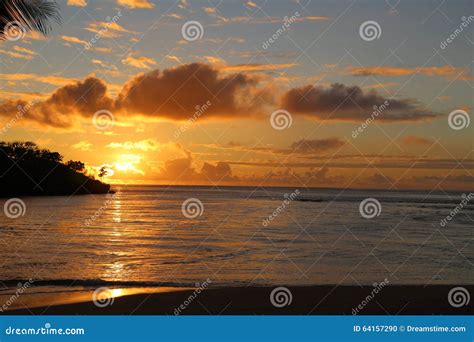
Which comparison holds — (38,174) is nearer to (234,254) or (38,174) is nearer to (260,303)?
(234,254)

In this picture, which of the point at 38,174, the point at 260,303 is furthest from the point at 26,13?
the point at 38,174

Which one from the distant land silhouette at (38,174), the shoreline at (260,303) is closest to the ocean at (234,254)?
the shoreline at (260,303)

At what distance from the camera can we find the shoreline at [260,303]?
10.5 m

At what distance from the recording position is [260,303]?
442 inches

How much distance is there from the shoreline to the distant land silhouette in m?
86.8

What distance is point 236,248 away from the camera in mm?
22047

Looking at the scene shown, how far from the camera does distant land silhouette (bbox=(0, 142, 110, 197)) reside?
94.2 metres

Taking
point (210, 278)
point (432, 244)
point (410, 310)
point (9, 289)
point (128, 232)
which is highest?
point (128, 232)

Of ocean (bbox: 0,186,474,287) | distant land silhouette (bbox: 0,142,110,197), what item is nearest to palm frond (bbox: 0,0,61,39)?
ocean (bbox: 0,186,474,287)

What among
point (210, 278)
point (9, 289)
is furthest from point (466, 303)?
point (9, 289)

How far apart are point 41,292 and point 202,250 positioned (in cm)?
945

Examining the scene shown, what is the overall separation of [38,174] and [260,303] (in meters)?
105

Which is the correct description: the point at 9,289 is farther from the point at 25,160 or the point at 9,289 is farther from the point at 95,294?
the point at 25,160

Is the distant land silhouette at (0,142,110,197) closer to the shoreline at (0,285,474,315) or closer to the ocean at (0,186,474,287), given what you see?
the ocean at (0,186,474,287)
